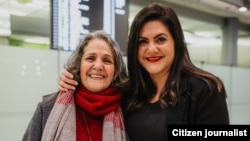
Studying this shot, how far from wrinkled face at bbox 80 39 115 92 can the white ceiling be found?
1.72m

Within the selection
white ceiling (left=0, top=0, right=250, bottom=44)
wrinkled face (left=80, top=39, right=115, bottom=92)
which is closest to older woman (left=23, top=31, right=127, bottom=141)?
wrinkled face (left=80, top=39, right=115, bottom=92)

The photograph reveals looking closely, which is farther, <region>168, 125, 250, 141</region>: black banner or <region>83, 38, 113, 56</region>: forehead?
<region>83, 38, 113, 56</region>: forehead

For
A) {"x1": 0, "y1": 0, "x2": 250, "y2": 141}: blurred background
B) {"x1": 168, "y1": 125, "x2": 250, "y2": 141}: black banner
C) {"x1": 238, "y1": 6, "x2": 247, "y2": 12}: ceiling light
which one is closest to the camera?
{"x1": 168, "y1": 125, "x2": 250, "y2": 141}: black banner

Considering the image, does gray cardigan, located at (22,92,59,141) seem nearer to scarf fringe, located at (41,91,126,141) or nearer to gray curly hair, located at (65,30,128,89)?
scarf fringe, located at (41,91,126,141)

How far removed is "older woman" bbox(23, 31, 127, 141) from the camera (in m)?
1.31

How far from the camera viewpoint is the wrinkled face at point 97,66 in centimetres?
135

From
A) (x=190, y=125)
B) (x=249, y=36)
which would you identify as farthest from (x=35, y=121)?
(x=249, y=36)

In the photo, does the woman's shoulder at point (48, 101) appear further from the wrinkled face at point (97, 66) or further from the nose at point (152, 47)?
the nose at point (152, 47)

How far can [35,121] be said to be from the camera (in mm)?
1313

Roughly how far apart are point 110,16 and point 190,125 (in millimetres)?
2154

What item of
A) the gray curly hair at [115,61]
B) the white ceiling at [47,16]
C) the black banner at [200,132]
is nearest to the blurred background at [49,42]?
the white ceiling at [47,16]

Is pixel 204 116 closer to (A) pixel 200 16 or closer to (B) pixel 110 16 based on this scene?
(B) pixel 110 16

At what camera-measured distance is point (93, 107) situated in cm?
134

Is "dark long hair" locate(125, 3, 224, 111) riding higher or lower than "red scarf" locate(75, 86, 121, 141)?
higher
